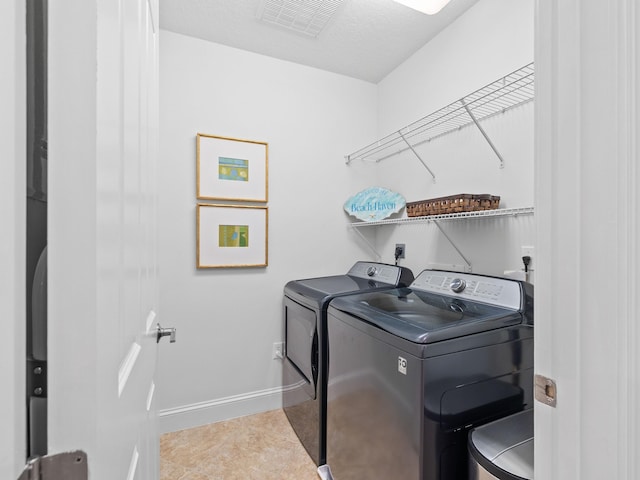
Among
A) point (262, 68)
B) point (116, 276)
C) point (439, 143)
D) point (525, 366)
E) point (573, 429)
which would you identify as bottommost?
point (525, 366)

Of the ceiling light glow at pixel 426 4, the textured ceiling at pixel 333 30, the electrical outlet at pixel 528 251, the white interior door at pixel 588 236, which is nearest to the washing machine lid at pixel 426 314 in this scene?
the electrical outlet at pixel 528 251

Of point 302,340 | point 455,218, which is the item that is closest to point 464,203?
point 455,218

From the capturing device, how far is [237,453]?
1.96 m

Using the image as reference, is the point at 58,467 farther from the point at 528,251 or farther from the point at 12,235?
the point at 528,251

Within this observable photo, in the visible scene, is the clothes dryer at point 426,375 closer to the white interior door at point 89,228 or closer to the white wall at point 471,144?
the white wall at point 471,144

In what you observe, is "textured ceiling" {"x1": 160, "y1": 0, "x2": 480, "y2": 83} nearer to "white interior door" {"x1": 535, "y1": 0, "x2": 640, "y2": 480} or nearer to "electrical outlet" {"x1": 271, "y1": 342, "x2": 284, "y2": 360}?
"white interior door" {"x1": 535, "y1": 0, "x2": 640, "y2": 480}

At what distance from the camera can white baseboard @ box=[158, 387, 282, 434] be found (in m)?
2.14

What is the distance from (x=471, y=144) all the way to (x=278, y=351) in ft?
6.38

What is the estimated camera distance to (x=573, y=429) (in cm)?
61

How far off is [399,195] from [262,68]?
140cm

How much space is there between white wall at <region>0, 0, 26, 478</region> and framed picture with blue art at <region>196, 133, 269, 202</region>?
6.38 ft

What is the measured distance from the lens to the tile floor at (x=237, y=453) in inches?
70.7

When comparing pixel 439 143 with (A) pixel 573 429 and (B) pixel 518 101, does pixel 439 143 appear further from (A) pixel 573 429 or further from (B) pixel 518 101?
(A) pixel 573 429

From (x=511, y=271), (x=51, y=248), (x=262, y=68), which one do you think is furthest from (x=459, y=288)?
(x=262, y=68)
